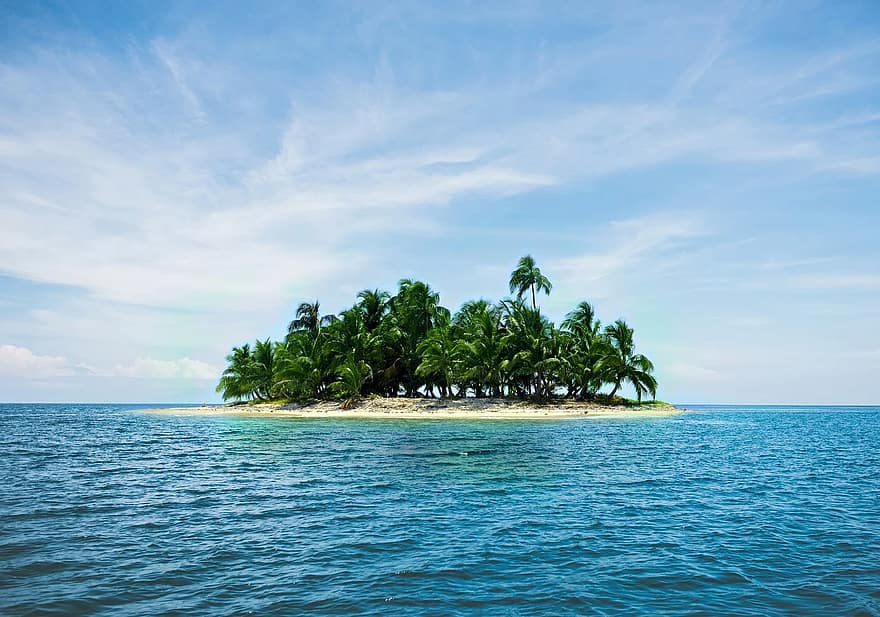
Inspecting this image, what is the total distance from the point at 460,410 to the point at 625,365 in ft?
78.6

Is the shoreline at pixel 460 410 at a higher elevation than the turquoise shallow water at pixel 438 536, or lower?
higher

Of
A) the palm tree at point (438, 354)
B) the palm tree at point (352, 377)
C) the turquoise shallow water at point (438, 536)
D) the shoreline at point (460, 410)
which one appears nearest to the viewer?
the turquoise shallow water at point (438, 536)

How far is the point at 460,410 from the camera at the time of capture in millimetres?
70938

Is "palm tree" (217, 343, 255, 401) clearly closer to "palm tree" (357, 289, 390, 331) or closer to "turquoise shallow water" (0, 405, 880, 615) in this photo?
"palm tree" (357, 289, 390, 331)

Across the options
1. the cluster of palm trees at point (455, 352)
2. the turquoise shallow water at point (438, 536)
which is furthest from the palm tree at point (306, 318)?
the turquoise shallow water at point (438, 536)

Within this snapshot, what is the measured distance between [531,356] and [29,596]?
6505 cm

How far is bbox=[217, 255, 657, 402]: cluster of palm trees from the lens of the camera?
7262cm

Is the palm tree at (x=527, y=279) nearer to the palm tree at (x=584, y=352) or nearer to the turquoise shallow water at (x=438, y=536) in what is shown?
the palm tree at (x=584, y=352)

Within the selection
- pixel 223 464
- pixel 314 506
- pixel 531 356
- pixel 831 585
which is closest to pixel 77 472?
pixel 223 464

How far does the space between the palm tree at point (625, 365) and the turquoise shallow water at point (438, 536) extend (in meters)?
46.7

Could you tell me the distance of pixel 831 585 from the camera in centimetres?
1048

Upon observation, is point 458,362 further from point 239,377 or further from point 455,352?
point 239,377

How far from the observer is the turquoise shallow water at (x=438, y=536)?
32.0 ft

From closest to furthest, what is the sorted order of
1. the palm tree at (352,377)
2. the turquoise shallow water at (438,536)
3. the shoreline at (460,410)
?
the turquoise shallow water at (438,536), the shoreline at (460,410), the palm tree at (352,377)
